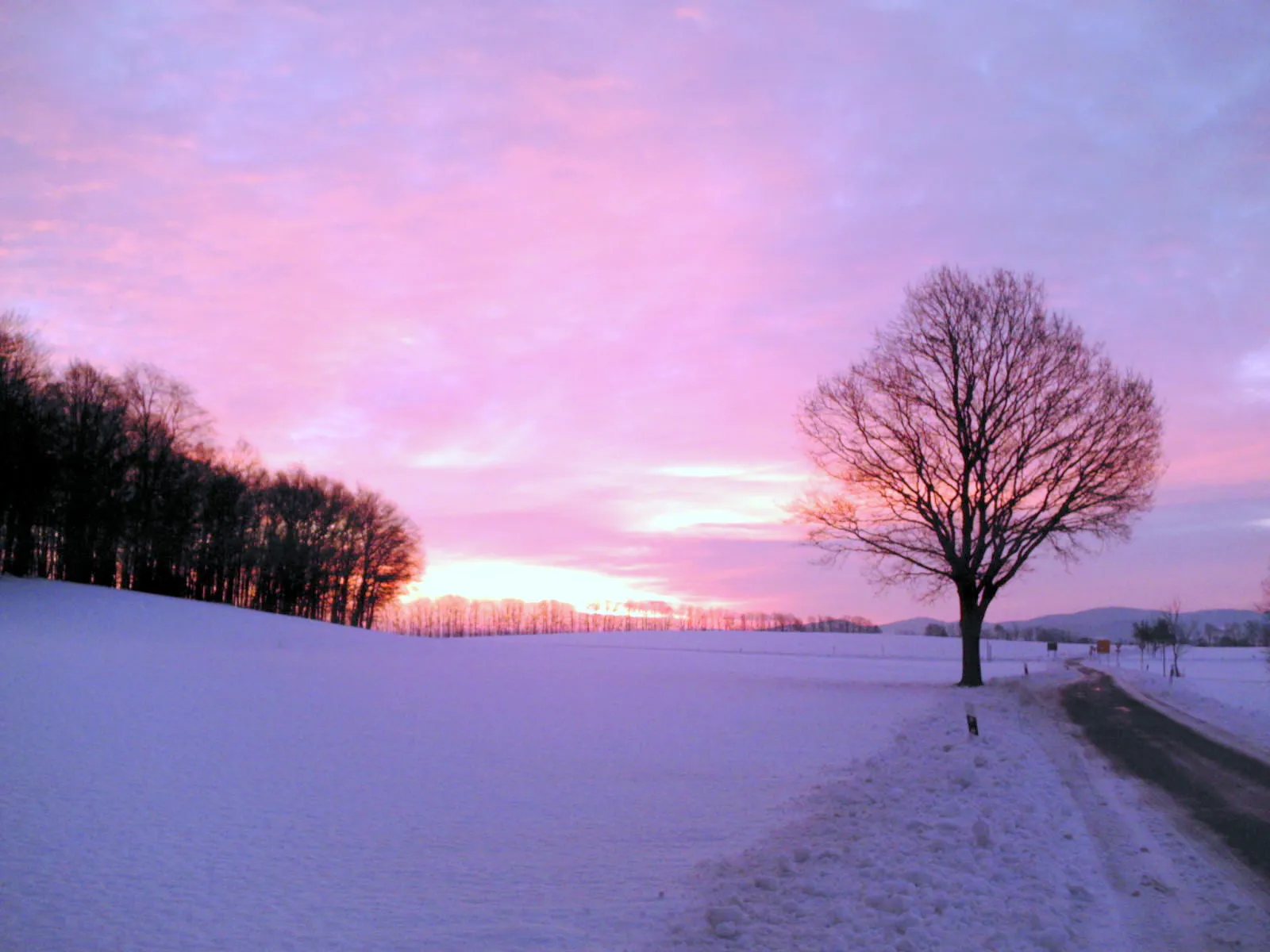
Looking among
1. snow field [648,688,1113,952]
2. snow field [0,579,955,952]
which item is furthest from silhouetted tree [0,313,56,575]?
snow field [648,688,1113,952]

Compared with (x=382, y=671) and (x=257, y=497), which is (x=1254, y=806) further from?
(x=257, y=497)

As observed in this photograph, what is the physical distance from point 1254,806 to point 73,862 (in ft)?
44.4

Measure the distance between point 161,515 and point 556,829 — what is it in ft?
187

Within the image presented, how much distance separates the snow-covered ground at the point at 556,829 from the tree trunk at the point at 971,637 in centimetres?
849

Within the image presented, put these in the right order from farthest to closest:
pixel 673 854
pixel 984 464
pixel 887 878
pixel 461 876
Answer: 1. pixel 984 464
2. pixel 673 854
3. pixel 461 876
4. pixel 887 878

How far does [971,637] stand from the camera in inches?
1235

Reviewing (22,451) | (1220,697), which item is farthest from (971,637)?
(22,451)

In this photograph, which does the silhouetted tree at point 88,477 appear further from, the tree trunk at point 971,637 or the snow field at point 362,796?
the tree trunk at point 971,637

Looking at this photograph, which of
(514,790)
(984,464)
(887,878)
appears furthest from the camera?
(984,464)

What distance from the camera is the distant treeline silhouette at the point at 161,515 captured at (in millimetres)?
45344

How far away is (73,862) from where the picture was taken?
870cm

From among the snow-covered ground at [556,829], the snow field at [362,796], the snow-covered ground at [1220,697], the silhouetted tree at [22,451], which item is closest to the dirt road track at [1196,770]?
the snow-covered ground at [556,829]

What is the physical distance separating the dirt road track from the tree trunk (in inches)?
341

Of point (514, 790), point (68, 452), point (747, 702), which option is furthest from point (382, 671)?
point (68, 452)
